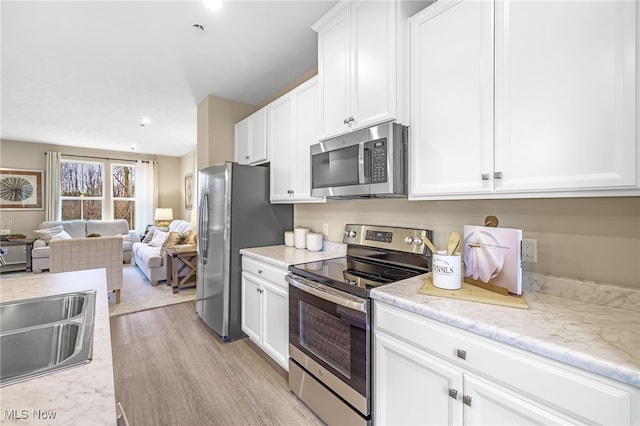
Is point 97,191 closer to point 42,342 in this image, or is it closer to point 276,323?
point 276,323

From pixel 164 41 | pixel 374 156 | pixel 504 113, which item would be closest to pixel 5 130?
pixel 164 41

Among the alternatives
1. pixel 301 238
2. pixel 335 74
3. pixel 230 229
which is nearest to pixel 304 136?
pixel 335 74

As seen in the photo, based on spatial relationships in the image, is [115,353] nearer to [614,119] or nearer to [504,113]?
[504,113]

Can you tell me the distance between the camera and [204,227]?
2986 millimetres

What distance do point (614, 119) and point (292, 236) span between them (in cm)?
231

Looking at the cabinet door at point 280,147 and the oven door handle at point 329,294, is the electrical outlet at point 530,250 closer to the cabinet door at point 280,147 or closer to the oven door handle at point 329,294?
the oven door handle at point 329,294

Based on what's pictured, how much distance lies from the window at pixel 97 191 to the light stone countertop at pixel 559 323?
7705mm

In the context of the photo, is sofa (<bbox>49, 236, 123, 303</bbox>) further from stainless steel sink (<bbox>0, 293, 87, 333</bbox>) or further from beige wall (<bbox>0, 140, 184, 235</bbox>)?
beige wall (<bbox>0, 140, 184, 235</bbox>)

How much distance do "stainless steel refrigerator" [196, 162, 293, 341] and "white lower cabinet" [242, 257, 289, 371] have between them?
136mm

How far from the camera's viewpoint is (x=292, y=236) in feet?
9.25

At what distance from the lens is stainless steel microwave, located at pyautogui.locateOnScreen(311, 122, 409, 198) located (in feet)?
5.20

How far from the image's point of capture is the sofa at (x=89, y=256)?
3568mm

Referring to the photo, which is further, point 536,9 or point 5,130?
point 5,130

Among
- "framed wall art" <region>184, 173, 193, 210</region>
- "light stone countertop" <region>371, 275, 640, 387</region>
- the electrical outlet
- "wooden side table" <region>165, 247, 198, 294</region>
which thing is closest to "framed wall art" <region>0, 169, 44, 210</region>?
"framed wall art" <region>184, 173, 193, 210</region>
